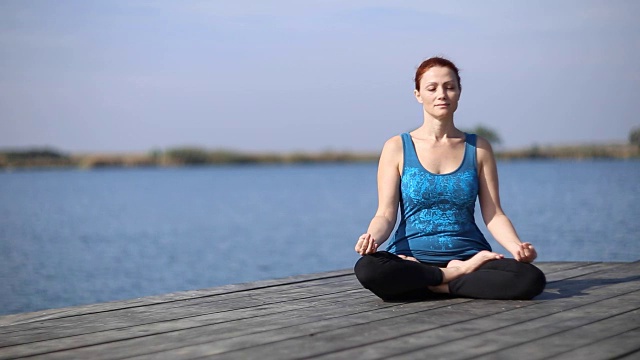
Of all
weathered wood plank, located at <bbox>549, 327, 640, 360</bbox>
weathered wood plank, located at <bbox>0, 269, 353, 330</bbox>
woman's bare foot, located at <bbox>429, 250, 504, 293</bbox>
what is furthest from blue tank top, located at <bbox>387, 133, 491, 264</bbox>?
weathered wood plank, located at <bbox>549, 327, 640, 360</bbox>

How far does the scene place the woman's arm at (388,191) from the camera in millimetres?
3979

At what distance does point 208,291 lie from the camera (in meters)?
4.39

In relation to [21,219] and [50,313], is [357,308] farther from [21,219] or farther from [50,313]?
[21,219]

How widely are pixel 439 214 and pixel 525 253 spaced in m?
0.45

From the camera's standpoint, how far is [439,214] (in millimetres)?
4098

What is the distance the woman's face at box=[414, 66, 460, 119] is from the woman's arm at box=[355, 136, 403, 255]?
0.82ft

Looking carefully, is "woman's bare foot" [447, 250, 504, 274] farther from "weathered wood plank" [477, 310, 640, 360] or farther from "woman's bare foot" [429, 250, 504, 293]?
"weathered wood plank" [477, 310, 640, 360]

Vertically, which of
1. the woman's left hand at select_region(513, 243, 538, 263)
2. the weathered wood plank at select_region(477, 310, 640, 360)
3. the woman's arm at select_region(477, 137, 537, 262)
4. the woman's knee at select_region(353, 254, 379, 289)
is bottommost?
the weathered wood plank at select_region(477, 310, 640, 360)

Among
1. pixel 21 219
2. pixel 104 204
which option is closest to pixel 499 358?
pixel 21 219

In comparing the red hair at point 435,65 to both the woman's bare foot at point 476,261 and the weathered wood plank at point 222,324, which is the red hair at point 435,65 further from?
the weathered wood plank at point 222,324

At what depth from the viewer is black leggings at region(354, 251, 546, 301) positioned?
381cm

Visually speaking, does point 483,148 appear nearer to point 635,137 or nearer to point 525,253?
point 525,253

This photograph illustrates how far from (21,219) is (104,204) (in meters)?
6.88

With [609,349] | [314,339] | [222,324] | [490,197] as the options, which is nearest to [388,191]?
[490,197]
